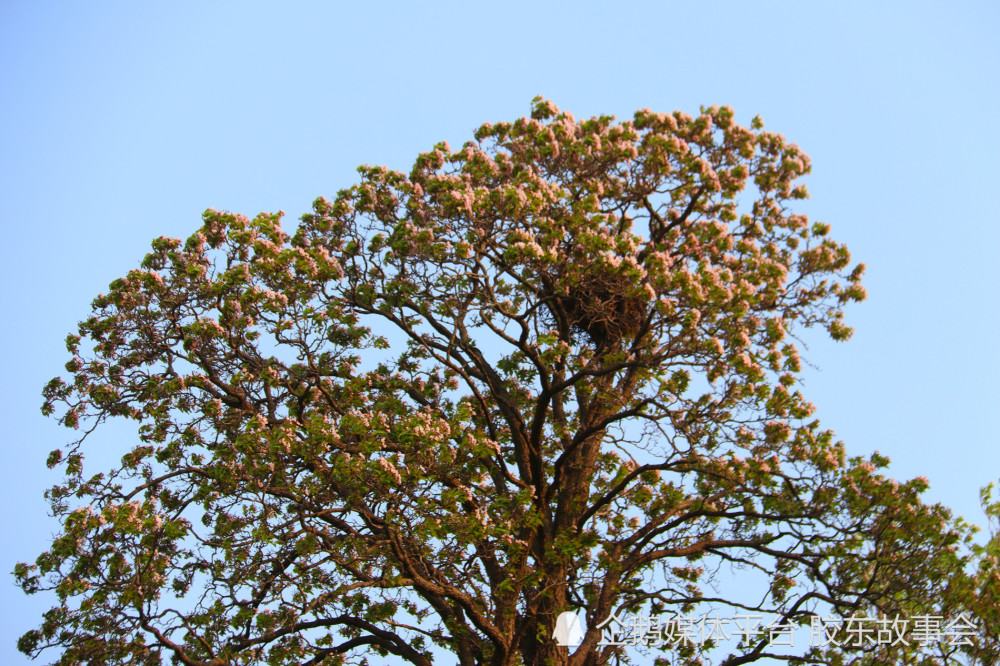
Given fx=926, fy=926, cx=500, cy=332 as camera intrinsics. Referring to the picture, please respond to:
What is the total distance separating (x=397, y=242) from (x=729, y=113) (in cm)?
594

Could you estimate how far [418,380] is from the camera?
14242mm

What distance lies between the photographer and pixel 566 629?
1218cm

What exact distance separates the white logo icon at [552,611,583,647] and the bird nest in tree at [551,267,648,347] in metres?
→ 3.78

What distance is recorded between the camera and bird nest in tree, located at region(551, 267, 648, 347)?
39.1ft

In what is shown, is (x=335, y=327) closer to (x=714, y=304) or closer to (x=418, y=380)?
(x=418, y=380)

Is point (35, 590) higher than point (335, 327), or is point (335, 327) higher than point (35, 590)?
point (335, 327)

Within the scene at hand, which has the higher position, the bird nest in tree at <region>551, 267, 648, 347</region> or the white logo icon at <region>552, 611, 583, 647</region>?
the bird nest in tree at <region>551, 267, 648, 347</region>

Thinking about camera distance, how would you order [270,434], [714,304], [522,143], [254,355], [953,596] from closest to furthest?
[953,596]
[270,434]
[714,304]
[254,355]
[522,143]

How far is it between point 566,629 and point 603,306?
427 centimetres

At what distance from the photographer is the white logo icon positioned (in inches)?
476

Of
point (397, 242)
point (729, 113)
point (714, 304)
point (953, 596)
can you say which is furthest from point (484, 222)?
point (953, 596)

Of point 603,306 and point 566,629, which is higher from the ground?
point 603,306

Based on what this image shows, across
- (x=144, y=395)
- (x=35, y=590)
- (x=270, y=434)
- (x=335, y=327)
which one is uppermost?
(x=335, y=327)

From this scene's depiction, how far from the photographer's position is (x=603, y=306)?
12070 millimetres
